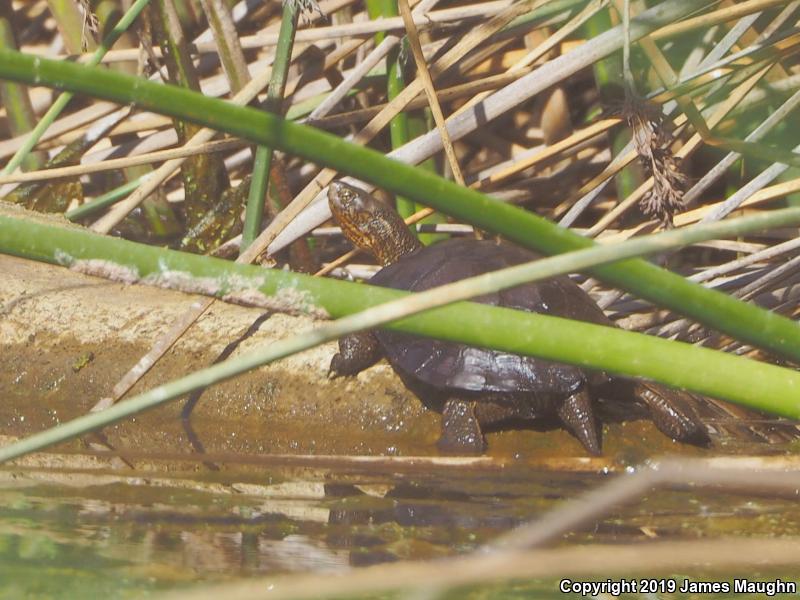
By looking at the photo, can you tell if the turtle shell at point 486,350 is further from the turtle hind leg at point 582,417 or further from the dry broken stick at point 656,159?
the dry broken stick at point 656,159

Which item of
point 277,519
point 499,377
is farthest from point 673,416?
point 277,519

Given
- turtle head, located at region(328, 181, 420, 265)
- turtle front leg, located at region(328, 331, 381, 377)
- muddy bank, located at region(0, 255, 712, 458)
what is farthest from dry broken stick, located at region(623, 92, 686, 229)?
turtle head, located at region(328, 181, 420, 265)

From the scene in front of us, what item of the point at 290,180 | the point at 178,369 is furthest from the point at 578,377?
the point at 290,180

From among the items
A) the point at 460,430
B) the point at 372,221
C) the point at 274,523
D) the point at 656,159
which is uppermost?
the point at 372,221

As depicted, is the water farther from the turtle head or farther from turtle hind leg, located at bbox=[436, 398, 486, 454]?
the turtle head

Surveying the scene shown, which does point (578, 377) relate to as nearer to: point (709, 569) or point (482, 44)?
point (709, 569)

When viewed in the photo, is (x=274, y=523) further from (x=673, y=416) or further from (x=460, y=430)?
(x=673, y=416)
